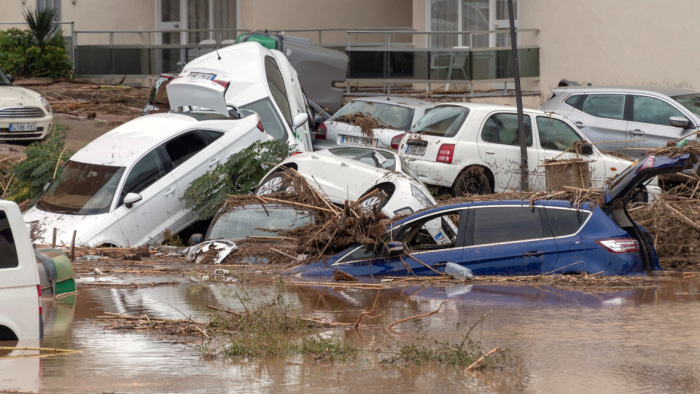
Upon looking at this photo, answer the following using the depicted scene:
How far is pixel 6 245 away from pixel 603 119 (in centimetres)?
1330

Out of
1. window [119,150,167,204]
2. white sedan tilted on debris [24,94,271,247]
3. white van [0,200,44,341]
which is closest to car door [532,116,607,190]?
white sedan tilted on debris [24,94,271,247]

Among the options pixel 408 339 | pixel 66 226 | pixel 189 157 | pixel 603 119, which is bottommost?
pixel 408 339

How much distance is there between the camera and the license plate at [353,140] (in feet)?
60.4

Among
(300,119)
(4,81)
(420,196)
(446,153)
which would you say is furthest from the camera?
(4,81)

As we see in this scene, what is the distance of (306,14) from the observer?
1185 inches

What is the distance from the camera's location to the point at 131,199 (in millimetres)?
14570

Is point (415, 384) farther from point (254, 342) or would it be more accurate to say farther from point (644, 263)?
point (644, 263)

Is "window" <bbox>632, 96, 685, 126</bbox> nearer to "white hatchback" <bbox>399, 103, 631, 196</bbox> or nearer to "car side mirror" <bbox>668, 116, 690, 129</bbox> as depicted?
→ "car side mirror" <bbox>668, 116, 690, 129</bbox>

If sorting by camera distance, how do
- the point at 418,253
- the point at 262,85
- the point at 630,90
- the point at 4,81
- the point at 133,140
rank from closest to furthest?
the point at 418,253 → the point at 133,140 → the point at 262,85 → the point at 630,90 → the point at 4,81

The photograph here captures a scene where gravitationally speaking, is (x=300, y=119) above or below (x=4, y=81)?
below

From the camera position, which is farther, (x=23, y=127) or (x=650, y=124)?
(x=23, y=127)

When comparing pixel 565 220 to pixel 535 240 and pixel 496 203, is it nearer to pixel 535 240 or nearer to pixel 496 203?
pixel 535 240

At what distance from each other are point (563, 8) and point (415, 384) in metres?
18.7

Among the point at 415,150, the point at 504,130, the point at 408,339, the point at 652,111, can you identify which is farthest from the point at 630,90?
the point at 408,339
